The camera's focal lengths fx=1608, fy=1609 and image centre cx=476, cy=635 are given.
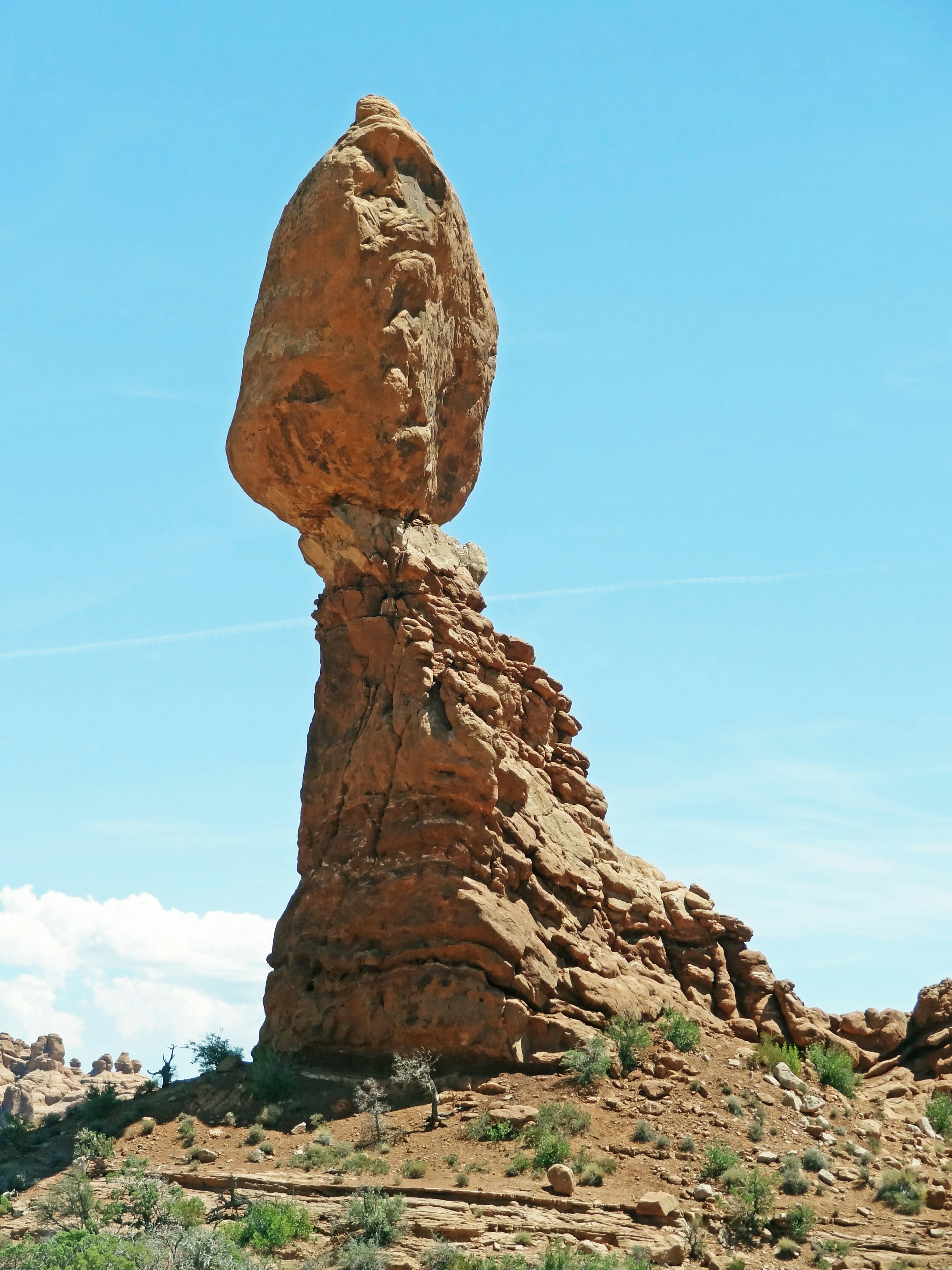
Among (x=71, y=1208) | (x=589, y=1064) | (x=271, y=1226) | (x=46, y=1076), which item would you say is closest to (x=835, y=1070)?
(x=589, y=1064)

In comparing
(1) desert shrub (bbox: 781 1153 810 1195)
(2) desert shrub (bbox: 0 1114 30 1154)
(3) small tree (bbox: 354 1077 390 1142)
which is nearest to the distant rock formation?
(2) desert shrub (bbox: 0 1114 30 1154)

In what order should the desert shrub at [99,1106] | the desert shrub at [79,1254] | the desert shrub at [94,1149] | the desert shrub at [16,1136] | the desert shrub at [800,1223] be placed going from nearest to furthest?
the desert shrub at [79,1254]
the desert shrub at [800,1223]
the desert shrub at [94,1149]
the desert shrub at [16,1136]
the desert shrub at [99,1106]

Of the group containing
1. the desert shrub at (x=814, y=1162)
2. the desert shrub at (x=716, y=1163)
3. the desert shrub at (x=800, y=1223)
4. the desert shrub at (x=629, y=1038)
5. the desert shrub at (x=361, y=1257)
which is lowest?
the desert shrub at (x=361, y=1257)

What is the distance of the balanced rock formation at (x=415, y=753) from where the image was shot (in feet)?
82.0

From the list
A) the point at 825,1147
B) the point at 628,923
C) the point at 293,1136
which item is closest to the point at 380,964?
the point at 293,1136

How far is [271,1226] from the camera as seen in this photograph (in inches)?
790

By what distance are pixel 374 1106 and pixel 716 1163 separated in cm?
496

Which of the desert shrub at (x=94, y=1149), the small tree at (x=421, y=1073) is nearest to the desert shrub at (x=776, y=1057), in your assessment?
the small tree at (x=421, y=1073)

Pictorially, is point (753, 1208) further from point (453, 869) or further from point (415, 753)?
point (415, 753)

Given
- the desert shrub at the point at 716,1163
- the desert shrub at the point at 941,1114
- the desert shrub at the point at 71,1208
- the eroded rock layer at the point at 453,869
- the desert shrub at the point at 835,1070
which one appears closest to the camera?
the desert shrub at the point at 71,1208

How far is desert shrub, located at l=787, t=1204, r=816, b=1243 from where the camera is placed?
69.9 feet

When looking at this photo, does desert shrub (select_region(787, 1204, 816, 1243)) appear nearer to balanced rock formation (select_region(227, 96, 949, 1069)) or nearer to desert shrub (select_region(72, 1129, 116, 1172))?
balanced rock formation (select_region(227, 96, 949, 1069))

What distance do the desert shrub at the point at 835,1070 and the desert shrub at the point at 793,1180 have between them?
4.09 metres

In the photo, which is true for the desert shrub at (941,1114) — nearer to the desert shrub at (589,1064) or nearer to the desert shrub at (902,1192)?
the desert shrub at (902,1192)
